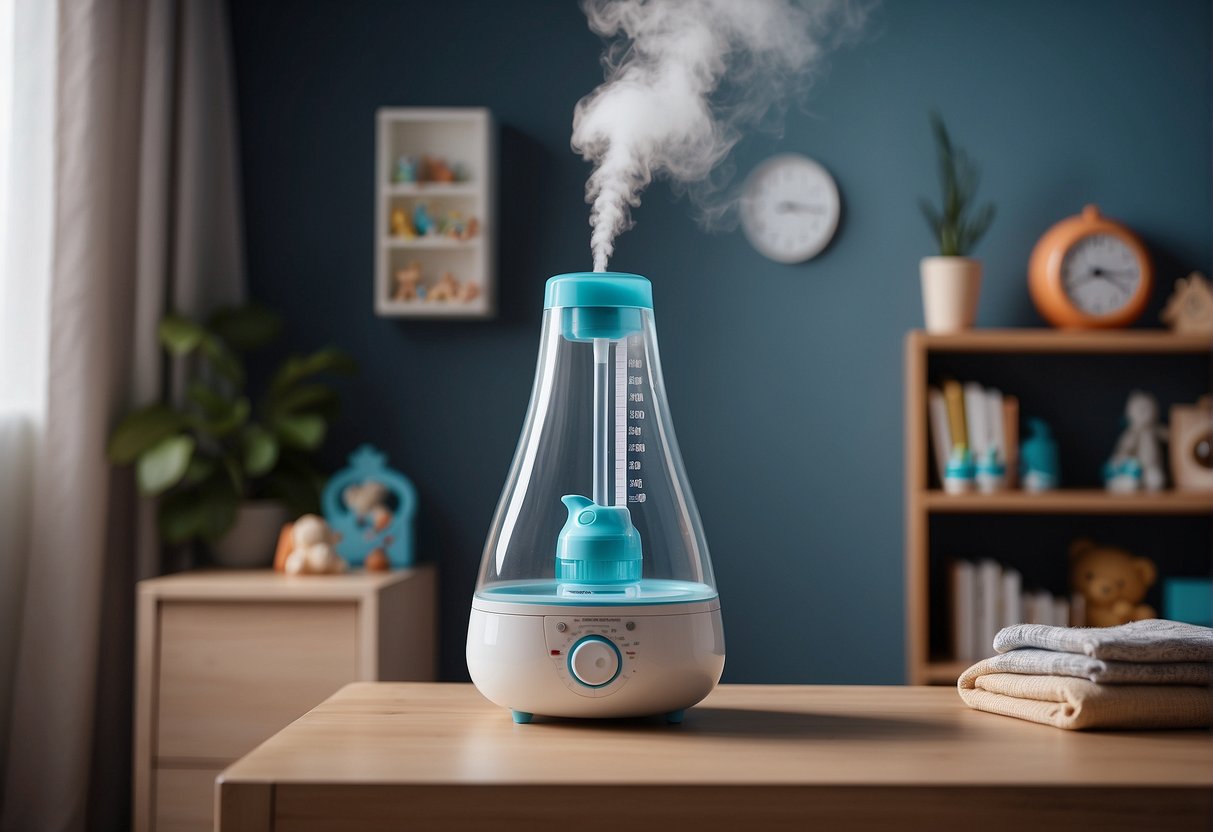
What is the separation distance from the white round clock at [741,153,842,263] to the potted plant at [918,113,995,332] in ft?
0.80

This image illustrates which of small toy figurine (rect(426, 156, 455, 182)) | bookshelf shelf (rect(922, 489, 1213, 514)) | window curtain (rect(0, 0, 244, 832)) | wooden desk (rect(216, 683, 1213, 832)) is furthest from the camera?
small toy figurine (rect(426, 156, 455, 182))

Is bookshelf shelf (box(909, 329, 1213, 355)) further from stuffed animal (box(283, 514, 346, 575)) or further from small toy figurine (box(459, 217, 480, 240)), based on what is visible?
stuffed animal (box(283, 514, 346, 575))

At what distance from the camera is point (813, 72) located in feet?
8.94

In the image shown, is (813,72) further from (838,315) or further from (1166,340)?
(1166,340)

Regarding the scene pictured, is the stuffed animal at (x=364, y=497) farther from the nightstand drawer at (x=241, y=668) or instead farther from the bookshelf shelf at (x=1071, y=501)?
the bookshelf shelf at (x=1071, y=501)

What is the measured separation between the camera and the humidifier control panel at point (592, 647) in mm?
881

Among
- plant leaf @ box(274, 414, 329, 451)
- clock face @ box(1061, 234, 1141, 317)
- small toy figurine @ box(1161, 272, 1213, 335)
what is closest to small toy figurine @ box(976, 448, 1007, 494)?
clock face @ box(1061, 234, 1141, 317)

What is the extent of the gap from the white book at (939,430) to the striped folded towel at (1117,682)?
1568 millimetres

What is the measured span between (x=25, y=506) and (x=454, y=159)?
1236 millimetres

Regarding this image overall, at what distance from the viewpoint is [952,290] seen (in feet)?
8.14

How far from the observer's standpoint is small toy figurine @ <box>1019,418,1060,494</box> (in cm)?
252

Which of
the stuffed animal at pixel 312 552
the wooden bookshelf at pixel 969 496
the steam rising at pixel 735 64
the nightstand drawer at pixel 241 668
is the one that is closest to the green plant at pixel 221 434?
the stuffed animal at pixel 312 552

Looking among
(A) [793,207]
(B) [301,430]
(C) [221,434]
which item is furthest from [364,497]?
(A) [793,207]

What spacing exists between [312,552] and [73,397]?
558 millimetres
